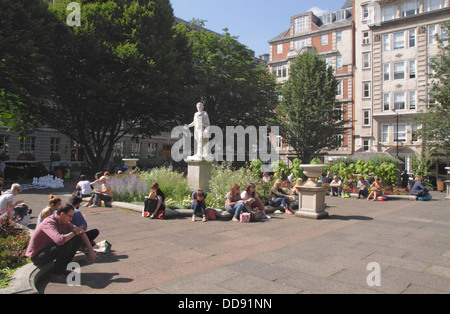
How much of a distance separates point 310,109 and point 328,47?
19.5m

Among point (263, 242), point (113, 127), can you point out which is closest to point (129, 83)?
point (113, 127)

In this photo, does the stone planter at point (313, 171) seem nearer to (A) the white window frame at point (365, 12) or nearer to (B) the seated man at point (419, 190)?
(B) the seated man at point (419, 190)

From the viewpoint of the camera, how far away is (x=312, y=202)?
10.8 meters

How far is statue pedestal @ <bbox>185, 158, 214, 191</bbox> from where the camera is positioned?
13.0 m

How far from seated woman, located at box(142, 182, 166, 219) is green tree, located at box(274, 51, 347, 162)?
26.0 meters

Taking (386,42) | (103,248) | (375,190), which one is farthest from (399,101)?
(103,248)

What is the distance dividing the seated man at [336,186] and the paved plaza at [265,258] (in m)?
8.41

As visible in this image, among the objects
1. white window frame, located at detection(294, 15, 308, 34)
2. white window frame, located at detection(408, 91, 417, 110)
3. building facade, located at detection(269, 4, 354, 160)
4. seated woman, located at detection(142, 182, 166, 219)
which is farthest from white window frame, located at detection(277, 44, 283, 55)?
seated woman, located at detection(142, 182, 166, 219)

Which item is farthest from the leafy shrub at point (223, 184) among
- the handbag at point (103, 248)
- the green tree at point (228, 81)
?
→ the green tree at point (228, 81)

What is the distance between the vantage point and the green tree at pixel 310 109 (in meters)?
33.9

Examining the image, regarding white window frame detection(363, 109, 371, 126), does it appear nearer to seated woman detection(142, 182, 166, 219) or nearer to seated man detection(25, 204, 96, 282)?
seated woman detection(142, 182, 166, 219)

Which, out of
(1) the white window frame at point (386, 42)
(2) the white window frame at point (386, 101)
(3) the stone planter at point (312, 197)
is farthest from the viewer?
(1) the white window frame at point (386, 42)

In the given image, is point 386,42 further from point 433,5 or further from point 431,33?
point 433,5

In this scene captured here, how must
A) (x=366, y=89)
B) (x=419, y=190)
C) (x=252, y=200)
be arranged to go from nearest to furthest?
(x=252, y=200) < (x=419, y=190) < (x=366, y=89)
